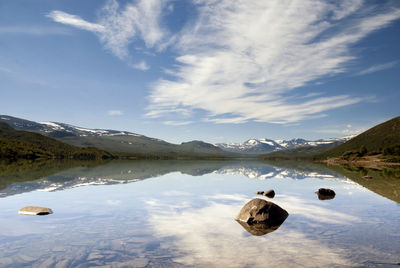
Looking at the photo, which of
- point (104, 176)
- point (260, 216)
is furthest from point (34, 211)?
point (104, 176)

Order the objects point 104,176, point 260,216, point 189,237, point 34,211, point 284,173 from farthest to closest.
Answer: point 284,173
point 104,176
point 34,211
point 260,216
point 189,237

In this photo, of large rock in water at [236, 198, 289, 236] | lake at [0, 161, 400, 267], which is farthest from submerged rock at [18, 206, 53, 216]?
large rock in water at [236, 198, 289, 236]

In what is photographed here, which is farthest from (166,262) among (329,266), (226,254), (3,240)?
(3,240)

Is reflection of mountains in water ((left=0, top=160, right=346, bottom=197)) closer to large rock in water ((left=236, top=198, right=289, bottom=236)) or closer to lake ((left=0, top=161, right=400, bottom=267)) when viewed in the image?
lake ((left=0, top=161, right=400, bottom=267))

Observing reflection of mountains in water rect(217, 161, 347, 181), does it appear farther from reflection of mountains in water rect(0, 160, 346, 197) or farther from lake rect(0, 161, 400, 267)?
lake rect(0, 161, 400, 267)

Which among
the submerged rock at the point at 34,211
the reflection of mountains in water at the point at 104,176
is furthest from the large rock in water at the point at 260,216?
the reflection of mountains in water at the point at 104,176

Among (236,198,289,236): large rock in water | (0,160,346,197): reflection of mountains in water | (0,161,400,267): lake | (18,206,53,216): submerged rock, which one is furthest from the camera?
(0,160,346,197): reflection of mountains in water

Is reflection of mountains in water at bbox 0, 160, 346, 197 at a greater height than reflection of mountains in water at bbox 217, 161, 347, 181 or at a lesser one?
greater

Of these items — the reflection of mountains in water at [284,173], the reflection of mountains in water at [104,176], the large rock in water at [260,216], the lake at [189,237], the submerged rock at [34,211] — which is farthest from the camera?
the reflection of mountains in water at [284,173]

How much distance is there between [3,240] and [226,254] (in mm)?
12721

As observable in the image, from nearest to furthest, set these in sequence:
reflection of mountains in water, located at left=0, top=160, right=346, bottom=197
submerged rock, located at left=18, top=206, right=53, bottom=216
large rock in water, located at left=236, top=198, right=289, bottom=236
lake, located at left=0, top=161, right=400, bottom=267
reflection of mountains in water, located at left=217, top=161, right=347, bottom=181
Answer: lake, located at left=0, top=161, right=400, bottom=267
large rock in water, located at left=236, top=198, right=289, bottom=236
submerged rock, located at left=18, top=206, right=53, bottom=216
reflection of mountains in water, located at left=0, top=160, right=346, bottom=197
reflection of mountains in water, located at left=217, top=161, right=347, bottom=181

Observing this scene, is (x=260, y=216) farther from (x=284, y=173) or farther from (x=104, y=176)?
(x=284, y=173)

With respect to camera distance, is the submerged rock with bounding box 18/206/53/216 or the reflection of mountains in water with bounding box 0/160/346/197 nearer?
the submerged rock with bounding box 18/206/53/216

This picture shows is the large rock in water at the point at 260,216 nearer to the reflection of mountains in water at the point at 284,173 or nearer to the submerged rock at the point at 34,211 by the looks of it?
the submerged rock at the point at 34,211
